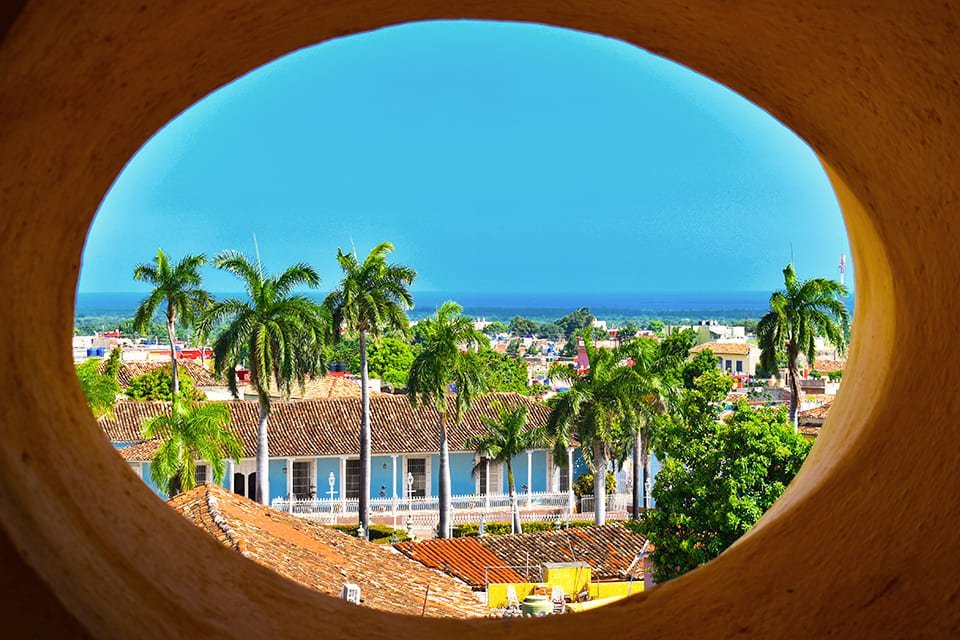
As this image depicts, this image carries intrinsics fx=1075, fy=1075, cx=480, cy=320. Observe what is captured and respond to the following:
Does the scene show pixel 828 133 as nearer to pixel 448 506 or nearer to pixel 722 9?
pixel 722 9

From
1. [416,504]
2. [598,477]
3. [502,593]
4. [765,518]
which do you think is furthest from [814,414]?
[765,518]

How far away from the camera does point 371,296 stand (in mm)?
32219

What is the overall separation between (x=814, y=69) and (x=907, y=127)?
1.03 ft

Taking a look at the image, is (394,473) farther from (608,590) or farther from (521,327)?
(521,327)

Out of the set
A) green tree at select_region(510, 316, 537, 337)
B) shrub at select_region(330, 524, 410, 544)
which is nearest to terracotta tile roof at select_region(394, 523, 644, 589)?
shrub at select_region(330, 524, 410, 544)

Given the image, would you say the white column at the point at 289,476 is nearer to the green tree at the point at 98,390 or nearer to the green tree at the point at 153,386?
the green tree at the point at 98,390

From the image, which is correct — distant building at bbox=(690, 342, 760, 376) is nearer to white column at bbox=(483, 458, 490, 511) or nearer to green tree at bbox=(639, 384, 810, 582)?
white column at bbox=(483, 458, 490, 511)

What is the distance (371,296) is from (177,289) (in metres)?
5.62

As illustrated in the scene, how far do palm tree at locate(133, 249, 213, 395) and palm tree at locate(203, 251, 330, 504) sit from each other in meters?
1.57

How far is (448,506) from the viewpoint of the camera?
3356 centimetres

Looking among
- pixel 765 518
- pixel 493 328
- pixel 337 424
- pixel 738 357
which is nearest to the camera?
pixel 765 518

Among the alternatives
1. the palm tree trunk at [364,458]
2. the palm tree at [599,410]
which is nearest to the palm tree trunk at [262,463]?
the palm tree trunk at [364,458]

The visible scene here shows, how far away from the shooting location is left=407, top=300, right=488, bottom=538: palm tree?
105 feet

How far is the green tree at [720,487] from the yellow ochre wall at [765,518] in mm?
17206
